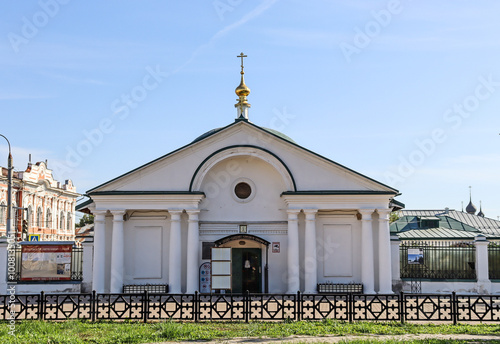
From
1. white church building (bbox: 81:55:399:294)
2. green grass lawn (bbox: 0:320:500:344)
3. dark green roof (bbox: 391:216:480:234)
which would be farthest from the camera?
dark green roof (bbox: 391:216:480:234)

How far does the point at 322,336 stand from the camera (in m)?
12.9

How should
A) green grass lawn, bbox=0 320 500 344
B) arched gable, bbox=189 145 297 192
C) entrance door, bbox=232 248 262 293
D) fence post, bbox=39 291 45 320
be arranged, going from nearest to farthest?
green grass lawn, bbox=0 320 500 344 < fence post, bbox=39 291 45 320 < arched gable, bbox=189 145 297 192 < entrance door, bbox=232 248 262 293

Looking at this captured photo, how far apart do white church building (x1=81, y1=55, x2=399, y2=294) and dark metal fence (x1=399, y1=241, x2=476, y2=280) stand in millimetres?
2227

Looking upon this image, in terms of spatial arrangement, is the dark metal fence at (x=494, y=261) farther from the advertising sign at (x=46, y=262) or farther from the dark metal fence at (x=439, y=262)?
the advertising sign at (x=46, y=262)

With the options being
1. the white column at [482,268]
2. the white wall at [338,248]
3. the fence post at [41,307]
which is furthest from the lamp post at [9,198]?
the white column at [482,268]

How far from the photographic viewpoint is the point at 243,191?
2266 centimetres

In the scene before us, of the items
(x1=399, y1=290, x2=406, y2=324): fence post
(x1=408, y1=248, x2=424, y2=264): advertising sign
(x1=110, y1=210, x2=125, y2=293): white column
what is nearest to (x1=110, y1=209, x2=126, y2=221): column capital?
(x1=110, y1=210, x2=125, y2=293): white column

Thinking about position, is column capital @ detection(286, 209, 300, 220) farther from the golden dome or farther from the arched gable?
the golden dome

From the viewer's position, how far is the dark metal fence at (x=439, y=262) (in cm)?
2278

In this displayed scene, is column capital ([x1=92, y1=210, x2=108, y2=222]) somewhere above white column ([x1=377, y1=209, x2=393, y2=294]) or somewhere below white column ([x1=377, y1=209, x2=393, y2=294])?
above

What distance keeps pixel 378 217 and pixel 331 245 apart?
82.6 inches

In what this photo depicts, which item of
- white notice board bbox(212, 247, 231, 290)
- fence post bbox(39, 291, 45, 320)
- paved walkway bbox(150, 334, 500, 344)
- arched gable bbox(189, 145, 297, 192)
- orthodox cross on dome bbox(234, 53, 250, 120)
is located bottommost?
paved walkway bbox(150, 334, 500, 344)

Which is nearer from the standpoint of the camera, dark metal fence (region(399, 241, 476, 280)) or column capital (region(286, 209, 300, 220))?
column capital (region(286, 209, 300, 220))

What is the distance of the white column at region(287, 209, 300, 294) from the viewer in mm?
21172
